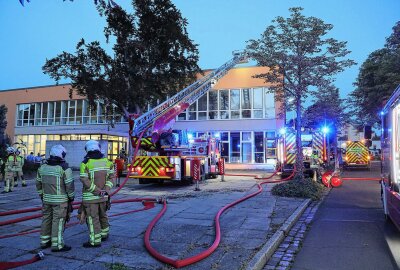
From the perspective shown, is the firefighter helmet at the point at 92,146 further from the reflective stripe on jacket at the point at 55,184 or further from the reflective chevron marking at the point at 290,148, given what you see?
the reflective chevron marking at the point at 290,148

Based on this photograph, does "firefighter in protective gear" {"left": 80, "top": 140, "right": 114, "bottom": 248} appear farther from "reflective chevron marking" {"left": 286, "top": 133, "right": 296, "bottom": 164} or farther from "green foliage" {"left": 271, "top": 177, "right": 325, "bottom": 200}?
"reflective chevron marking" {"left": 286, "top": 133, "right": 296, "bottom": 164}

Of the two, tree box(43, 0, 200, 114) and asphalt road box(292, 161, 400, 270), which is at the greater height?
tree box(43, 0, 200, 114)

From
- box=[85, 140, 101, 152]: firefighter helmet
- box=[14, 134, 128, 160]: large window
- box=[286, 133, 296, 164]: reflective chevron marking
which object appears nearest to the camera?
box=[85, 140, 101, 152]: firefighter helmet

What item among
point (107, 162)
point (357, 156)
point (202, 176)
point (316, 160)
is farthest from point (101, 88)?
point (357, 156)

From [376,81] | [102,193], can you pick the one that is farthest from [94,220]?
[376,81]

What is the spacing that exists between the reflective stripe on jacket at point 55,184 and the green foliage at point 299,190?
281 inches

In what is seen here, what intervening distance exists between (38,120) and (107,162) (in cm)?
3487

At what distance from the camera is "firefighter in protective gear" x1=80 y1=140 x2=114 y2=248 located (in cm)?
505

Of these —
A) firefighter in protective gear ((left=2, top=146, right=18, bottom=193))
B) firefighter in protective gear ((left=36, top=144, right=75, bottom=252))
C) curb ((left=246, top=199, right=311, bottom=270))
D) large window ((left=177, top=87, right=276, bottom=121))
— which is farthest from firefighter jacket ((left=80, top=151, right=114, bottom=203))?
large window ((left=177, top=87, right=276, bottom=121))

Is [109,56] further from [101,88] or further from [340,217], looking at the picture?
[340,217]

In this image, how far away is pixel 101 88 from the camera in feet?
67.5

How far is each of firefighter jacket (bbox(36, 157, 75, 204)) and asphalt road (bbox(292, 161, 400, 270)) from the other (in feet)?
11.1

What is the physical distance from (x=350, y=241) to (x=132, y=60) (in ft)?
60.1

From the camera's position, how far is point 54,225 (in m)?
4.83
